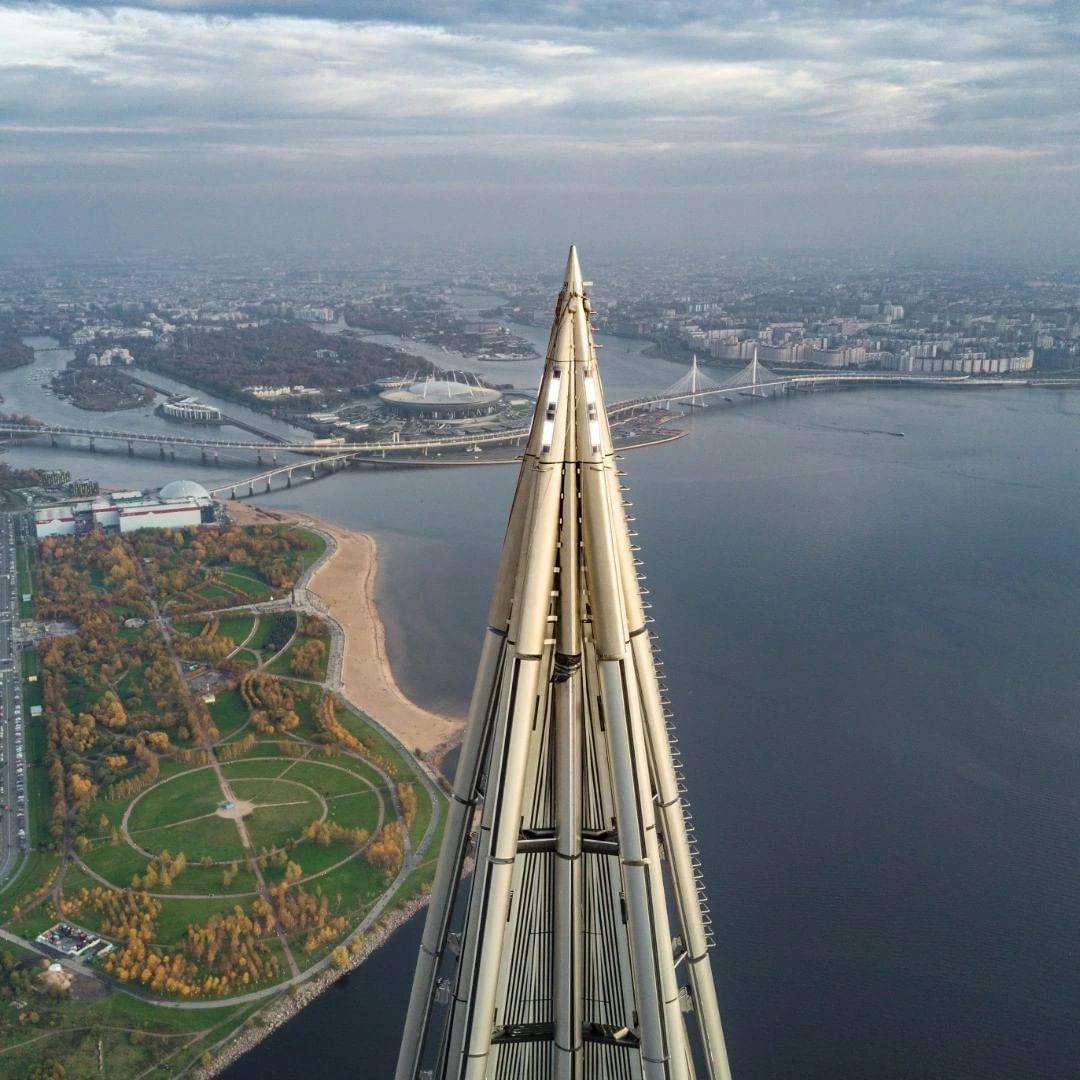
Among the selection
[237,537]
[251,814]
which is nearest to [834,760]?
[251,814]

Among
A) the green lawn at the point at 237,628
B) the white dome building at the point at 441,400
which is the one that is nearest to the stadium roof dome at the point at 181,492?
the green lawn at the point at 237,628

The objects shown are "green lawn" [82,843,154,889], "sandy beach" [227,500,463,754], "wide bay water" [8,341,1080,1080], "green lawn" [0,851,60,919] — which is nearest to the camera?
"wide bay water" [8,341,1080,1080]

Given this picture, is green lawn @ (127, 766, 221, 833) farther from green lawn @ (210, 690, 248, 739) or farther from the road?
the road

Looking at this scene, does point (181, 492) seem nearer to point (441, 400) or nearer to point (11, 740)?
point (11, 740)

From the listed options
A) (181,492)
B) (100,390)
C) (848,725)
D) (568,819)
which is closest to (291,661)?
(848,725)

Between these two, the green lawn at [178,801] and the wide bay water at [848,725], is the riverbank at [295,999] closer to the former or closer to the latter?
the wide bay water at [848,725]

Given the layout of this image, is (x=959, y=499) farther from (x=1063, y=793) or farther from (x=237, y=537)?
(x=237, y=537)

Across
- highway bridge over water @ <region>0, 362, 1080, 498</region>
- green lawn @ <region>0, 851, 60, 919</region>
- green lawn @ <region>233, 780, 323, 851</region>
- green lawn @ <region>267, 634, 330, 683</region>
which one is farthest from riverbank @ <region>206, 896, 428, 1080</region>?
highway bridge over water @ <region>0, 362, 1080, 498</region>
